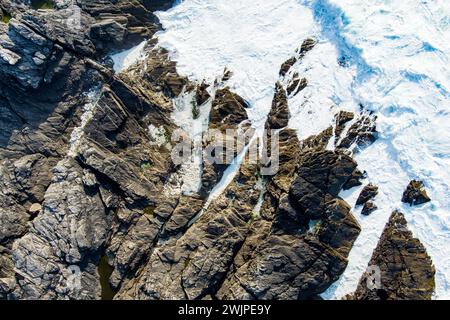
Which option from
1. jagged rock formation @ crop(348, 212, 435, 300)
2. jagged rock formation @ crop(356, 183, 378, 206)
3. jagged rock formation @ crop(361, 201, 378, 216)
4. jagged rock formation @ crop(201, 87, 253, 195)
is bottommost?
jagged rock formation @ crop(348, 212, 435, 300)

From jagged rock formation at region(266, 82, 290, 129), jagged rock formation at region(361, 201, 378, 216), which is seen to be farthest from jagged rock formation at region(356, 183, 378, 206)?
jagged rock formation at region(266, 82, 290, 129)

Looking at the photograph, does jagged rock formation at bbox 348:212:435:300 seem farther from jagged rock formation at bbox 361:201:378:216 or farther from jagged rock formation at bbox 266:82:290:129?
jagged rock formation at bbox 266:82:290:129

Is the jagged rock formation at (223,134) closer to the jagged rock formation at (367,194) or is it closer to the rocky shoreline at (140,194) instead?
the rocky shoreline at (140,194)

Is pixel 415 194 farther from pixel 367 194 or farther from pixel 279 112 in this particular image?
pixel 279 112

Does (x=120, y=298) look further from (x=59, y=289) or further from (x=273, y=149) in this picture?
(x=273, y=149)

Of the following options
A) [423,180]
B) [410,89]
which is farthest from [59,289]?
[410,89]

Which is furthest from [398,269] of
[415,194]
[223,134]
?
[223,134]

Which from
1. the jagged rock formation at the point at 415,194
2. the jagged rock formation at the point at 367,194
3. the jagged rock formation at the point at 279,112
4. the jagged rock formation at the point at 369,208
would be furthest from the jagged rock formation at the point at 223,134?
the jagged rock formation at the point at 415,194
